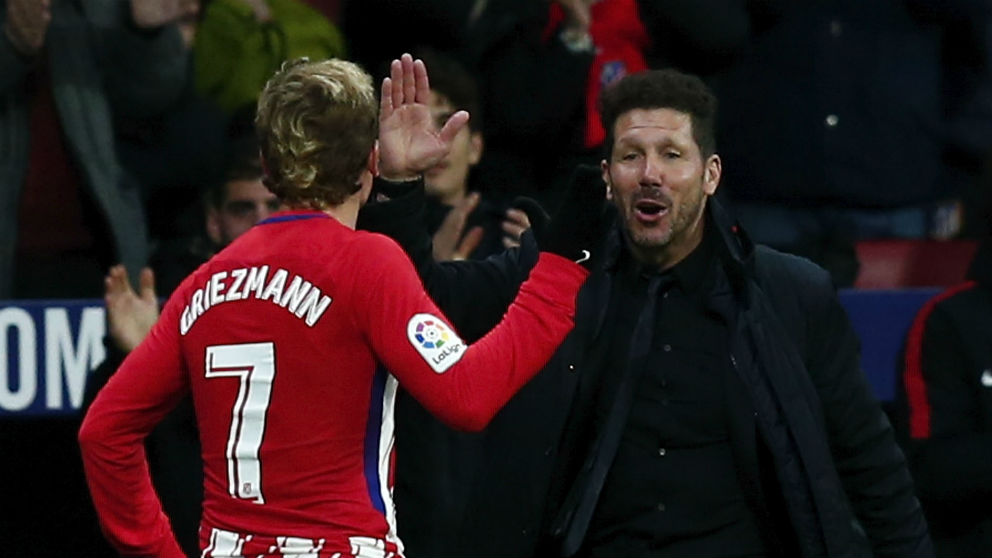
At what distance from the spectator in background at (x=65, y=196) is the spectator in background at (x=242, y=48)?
1.11 ft

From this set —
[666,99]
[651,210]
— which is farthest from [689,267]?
[666,99]

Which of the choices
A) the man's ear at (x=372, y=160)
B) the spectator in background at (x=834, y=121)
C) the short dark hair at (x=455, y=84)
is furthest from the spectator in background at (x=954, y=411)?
the man's ear at (x=372, y=160)

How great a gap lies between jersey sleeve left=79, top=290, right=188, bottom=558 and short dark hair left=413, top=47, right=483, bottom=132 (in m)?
2.74

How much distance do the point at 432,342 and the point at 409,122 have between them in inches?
31.4

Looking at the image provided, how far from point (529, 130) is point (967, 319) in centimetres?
157

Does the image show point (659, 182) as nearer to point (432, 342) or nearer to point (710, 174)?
point (710, 174)

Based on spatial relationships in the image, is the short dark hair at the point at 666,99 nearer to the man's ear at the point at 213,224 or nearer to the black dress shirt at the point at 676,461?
the black dress shirt at the point at 676,461

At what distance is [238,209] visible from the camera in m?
6.21

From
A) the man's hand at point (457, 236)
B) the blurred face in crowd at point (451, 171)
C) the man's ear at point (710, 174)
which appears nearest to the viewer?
the man's ear at point (710, 174)

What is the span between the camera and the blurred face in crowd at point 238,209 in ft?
20.4

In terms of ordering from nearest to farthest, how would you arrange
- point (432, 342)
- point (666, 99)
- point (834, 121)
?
point (432, 342) → point (666, 99) → point (834, 121)

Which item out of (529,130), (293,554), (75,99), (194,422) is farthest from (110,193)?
(293,554)

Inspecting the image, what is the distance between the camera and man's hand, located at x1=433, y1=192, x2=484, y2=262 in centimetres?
593

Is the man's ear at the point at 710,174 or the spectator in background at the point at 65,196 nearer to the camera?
the man's ear at the point at 710,174
